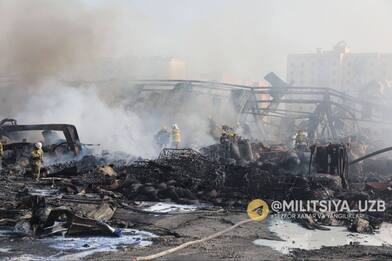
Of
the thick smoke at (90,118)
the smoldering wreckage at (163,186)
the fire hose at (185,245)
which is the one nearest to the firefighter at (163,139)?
the thick smoke at (90,118)

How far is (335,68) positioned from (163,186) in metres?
63.6

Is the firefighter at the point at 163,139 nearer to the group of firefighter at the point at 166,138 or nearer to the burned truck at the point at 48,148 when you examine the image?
the group of firefighter at the point at 166,138

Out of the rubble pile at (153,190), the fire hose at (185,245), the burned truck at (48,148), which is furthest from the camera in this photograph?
the burned truck at (48,148)

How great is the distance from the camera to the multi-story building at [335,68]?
2544 inches

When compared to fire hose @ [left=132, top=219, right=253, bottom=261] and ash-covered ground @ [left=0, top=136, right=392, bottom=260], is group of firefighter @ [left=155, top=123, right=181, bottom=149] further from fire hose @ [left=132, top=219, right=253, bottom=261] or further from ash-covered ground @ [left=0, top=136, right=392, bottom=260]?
fire hose @ [left=132, top=219, right=253, bottom=261]

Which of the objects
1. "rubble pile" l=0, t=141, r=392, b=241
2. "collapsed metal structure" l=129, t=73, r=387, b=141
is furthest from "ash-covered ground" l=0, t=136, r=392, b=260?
"collapsed metal structure" l=129, t=73, r=387, b=141

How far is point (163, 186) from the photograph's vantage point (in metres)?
10.7

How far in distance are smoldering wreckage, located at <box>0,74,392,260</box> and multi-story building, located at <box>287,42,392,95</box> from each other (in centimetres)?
5044

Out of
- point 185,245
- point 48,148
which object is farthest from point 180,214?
point 48,148

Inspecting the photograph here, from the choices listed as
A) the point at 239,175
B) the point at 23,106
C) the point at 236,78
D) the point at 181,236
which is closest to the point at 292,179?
the point at 239,175

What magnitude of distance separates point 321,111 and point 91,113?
10651mm

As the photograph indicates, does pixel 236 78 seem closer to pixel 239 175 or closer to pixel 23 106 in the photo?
pixel 23 106

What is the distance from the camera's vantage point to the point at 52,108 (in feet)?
70.7

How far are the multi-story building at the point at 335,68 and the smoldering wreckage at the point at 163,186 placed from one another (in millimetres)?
50443
